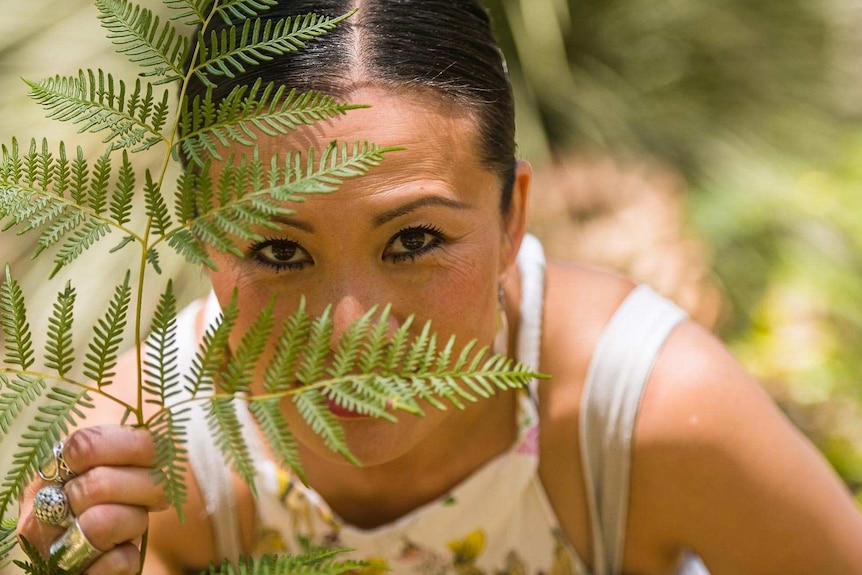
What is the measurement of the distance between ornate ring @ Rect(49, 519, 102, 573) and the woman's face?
302 mm

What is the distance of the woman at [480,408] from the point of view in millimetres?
1008

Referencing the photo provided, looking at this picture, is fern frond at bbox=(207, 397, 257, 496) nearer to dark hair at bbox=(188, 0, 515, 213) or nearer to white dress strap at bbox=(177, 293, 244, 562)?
dark hair at bbox=(188, 0, 515, 213)

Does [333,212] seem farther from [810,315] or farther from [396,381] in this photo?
[810,315]

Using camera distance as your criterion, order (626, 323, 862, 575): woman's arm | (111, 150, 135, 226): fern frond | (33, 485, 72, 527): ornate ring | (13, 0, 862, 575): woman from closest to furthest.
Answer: (111, 150, 135, 226): fern frond
(33, 485, 72, 527): ornate ring
(13, 0, 862, 575): woman
(626, 323, 862, 575): woman's arm

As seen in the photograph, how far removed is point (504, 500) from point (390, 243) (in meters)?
0.67

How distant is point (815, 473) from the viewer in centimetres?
141

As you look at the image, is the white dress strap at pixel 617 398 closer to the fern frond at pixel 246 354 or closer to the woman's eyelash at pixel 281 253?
the woman's eyelash at pixel 281 253

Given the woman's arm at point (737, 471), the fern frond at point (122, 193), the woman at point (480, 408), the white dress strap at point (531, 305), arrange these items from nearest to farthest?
the fern frond at point (122, 193), the woman at point (480, 408), the woman's arm at point (737, 471), the white dress strap at point (531, 305)

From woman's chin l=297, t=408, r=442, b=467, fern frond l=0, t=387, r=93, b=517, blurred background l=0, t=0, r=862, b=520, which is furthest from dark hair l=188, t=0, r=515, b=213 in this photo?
blurred background l=0, t=0, r=862, b=520

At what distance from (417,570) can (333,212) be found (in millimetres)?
813

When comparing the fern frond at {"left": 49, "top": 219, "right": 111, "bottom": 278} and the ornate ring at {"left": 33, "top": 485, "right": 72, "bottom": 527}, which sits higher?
the fern frond at {"left": 49, "top": 219, "right": 111, "bottom": 278}

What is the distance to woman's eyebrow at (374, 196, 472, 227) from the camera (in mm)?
967

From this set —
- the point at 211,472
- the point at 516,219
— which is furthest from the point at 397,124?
the point at 211,472

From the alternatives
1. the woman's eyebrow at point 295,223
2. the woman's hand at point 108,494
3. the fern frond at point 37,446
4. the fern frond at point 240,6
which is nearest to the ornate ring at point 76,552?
the woman's hand at point 108,494
